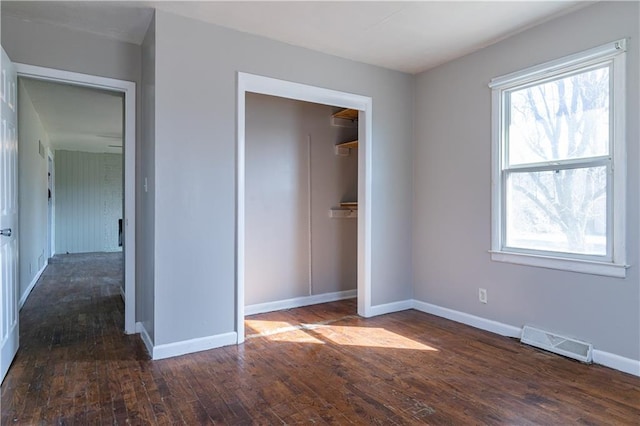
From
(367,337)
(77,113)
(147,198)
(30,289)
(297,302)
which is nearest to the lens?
(147,198)

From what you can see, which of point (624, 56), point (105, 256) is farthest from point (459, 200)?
point (105, 256)

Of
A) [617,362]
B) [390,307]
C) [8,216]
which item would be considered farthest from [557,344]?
[8,216]

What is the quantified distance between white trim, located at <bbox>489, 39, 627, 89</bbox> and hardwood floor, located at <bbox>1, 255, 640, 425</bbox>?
Answer: 2.16 metres

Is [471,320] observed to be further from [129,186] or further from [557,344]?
[129,186]

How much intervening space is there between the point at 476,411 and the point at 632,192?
177cm

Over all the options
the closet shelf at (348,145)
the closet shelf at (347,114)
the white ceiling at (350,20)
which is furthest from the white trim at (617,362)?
the closet shelf at (347,114)

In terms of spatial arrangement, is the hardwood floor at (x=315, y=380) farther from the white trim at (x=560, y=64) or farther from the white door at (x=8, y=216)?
the white trim at (x=560, y=64)

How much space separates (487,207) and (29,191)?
5.66 m

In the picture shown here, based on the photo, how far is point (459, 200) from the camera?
12.2 feet

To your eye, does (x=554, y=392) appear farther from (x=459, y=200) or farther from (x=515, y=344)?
(x=459, y=200)

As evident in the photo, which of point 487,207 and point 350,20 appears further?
point 487,207

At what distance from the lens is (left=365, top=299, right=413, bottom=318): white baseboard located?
3924 mm

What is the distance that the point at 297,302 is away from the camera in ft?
14.2

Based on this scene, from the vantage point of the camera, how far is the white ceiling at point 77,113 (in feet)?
14.7
